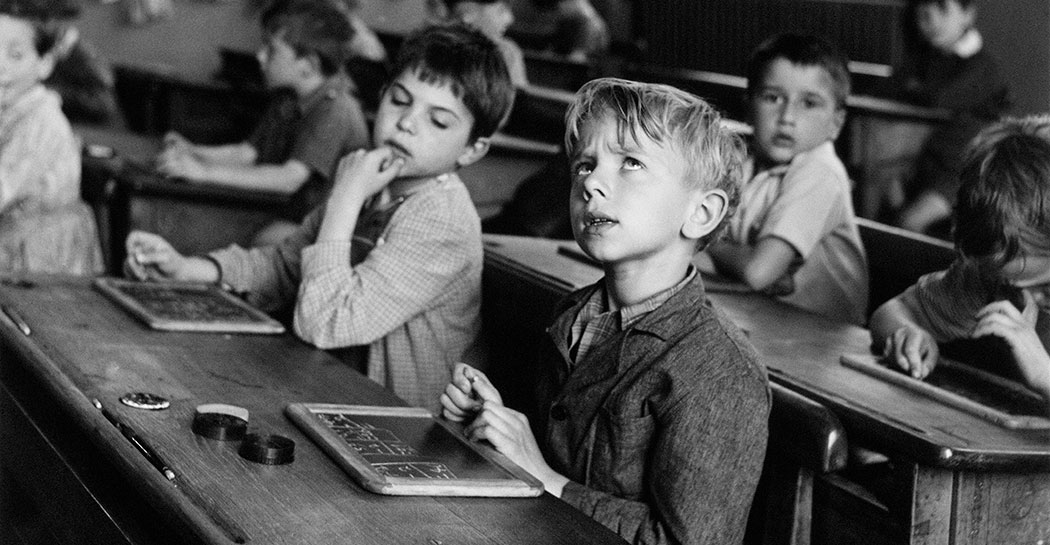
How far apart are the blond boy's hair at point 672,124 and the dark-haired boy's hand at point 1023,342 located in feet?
1.54

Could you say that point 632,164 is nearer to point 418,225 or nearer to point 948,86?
point 418,225

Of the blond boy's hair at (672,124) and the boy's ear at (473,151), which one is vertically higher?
the blond boy's hair at (672,124)

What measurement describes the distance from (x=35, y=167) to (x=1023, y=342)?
9.44 ft

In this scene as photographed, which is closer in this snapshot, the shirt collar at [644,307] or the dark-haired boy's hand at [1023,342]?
the shirt collar at [644,307]

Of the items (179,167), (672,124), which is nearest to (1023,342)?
(672,124)

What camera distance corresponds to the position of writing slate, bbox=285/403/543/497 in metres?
1.54

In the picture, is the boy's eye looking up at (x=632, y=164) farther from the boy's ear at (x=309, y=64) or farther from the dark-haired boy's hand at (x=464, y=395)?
the boy's ear at (x=309, y=64)

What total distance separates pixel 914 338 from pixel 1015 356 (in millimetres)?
218

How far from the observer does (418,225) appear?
255 centimetres

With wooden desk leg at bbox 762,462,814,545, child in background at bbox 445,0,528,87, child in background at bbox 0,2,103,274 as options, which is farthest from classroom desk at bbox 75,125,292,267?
wooden desk leg at bbox 762,462,814,545

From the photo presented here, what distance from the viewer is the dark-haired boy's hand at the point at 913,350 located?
218 centimetres

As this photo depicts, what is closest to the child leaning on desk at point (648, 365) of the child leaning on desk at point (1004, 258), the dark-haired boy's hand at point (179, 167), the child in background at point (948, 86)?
the child leaning on desk at point (1004, 258)

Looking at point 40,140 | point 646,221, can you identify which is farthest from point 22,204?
point 646,221

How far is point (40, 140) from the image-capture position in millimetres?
3900
